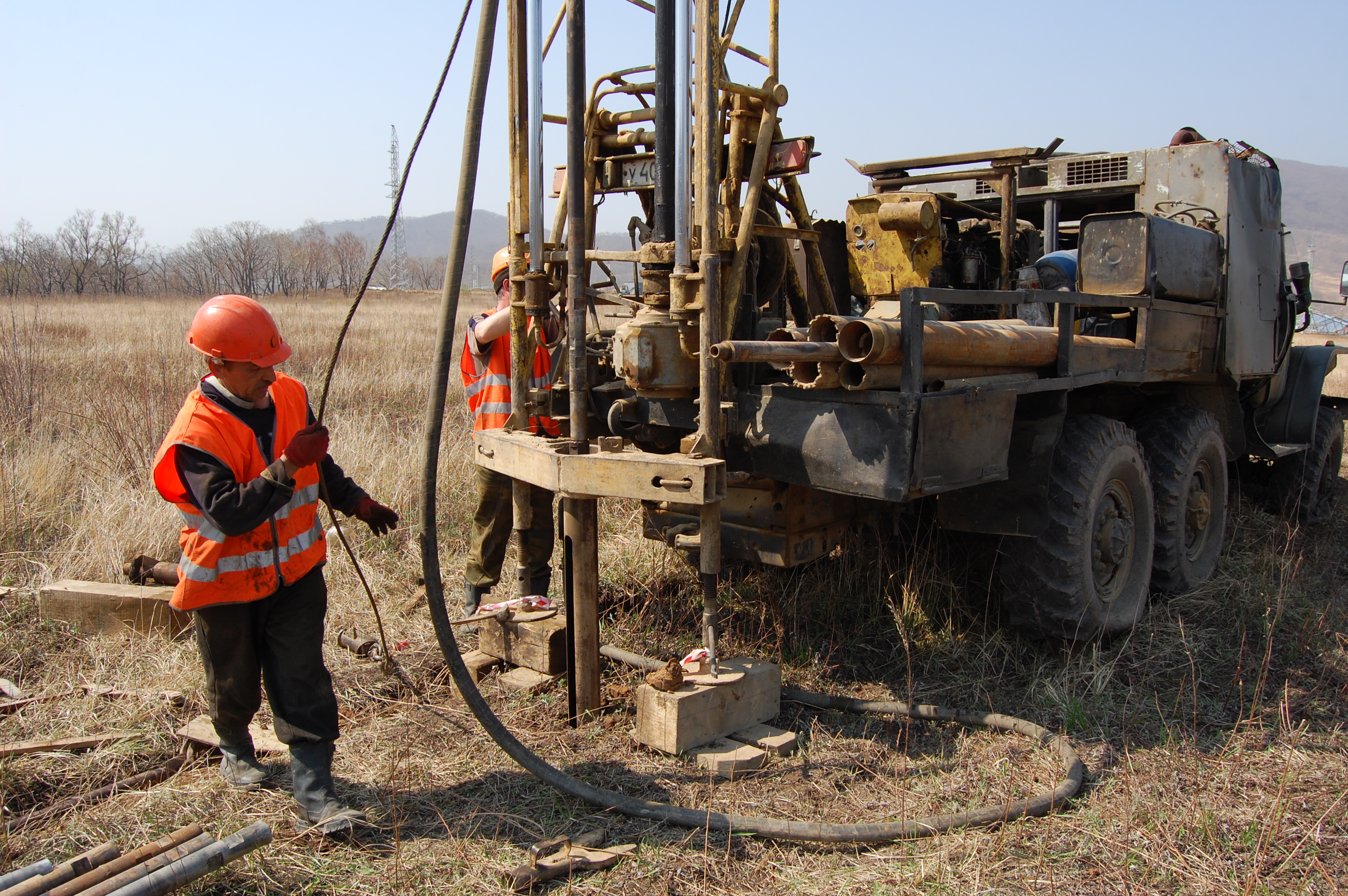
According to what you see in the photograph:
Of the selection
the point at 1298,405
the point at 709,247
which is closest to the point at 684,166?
the point at 709,247

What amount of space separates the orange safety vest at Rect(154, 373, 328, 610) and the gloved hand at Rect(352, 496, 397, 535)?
0.21 meters

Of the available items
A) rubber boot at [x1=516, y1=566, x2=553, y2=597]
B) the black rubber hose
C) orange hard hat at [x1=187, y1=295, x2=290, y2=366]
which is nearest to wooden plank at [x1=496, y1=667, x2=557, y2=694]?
rubber boot at [x1=516, y1=566, x2=553, y2=597]

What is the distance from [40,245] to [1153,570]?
51068 mm

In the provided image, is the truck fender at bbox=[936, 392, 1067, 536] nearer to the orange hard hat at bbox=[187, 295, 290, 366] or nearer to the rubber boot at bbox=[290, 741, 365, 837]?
the rubber boot at bbox=[290, 741, 365, 837]

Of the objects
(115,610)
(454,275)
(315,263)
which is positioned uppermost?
(315,263)

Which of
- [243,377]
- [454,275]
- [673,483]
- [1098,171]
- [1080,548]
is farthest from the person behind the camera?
[1098,171]

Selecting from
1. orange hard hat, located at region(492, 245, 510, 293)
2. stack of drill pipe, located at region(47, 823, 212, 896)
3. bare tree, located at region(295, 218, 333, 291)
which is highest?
bare tree, located at region(295, 218, 333, 291)

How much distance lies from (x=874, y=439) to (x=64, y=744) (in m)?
3.11

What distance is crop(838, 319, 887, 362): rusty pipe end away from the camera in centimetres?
332

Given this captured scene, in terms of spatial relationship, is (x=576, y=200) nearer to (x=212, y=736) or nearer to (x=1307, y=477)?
(x=212, y=736)

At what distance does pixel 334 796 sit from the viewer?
126 inches

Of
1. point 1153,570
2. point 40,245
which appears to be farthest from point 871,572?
point 40,245

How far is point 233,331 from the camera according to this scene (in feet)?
9.99

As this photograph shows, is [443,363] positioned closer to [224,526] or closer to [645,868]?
[224,526]
